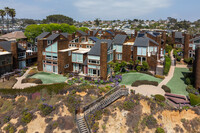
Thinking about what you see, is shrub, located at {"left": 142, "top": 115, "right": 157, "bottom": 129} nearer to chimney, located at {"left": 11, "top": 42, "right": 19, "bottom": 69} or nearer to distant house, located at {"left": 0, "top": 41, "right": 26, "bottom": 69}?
chimney, located at {"left": 11, "top": 42, "right": 19, "bottom": 69}

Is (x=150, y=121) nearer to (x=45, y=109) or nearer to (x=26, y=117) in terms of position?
(x=45, y=109)

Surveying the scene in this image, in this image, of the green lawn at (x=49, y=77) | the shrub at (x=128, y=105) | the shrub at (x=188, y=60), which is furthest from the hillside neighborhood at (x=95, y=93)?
the shrub at (x=188, y=60)

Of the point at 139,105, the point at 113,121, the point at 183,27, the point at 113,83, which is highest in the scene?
the point at 183,27

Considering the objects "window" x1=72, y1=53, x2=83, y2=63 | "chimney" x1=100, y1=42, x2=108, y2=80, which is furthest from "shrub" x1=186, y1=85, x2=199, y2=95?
"window" x1=72, y1=53, x2=83, y2=63

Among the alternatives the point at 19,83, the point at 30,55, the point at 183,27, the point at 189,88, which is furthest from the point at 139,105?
the point at 183,27

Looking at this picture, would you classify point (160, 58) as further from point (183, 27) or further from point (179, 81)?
point (183, 27)

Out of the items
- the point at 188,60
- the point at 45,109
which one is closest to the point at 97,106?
the point at 45,109
